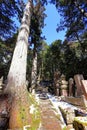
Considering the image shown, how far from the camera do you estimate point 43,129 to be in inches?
186

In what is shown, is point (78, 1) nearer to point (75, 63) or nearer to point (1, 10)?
point (1, 10)

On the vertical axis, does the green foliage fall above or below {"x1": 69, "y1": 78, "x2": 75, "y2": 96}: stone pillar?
above

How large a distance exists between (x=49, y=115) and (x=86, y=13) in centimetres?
1008

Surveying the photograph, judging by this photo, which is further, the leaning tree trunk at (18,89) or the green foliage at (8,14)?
the green foliage at (8,14)

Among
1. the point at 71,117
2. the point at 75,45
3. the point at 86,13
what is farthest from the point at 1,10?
the point at 71,117

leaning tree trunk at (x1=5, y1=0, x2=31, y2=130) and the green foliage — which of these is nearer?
leaning tree trunk at (x1=5, y1=0, x2=31, y2=130)

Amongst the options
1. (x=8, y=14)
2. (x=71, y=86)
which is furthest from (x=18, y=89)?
(x=8, y=14)

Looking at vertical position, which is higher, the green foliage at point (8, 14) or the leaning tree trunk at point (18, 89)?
the green foliage at point (8, 14)

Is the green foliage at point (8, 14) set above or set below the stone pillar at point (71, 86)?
above

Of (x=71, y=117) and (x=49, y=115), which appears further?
(x=49, y=115)

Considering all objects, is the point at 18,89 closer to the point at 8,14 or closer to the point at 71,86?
the point at 71,86

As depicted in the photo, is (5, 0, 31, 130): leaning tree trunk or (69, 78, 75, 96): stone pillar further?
(69, 78, 75, 96): stone pillar

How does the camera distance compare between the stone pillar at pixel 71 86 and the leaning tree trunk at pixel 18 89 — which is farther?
the stone pillar at pixel 71 86

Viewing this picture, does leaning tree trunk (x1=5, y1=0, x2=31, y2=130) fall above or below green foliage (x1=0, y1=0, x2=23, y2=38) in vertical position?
below
